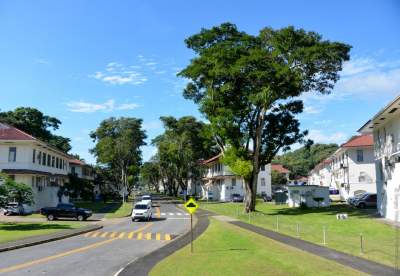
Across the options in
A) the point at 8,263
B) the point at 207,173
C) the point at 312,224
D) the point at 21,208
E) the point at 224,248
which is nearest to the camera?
the point at 8,263

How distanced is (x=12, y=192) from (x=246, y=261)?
79.0 feet

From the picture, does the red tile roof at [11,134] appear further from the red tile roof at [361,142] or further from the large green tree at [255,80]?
the red tile roof at [361,142]

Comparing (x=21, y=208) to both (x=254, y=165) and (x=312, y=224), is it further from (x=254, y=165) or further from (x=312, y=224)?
(x=312, y=224)

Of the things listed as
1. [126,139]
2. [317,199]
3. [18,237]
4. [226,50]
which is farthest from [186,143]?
[18,237]

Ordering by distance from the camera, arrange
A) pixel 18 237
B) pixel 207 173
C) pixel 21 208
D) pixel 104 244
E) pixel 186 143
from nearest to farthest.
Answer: pixel 104 244 < pixel 18 237 < pixel 21 208 < pixel 186 143 < pixel 207 173

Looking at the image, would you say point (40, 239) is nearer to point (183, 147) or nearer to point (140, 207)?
point (140, 207)

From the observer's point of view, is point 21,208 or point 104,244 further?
point 21,208

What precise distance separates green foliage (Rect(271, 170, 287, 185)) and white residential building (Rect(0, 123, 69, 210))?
255 feet

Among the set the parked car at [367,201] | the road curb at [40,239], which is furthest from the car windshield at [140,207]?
the parked car at [367,201]

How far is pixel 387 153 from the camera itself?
36.2 metres

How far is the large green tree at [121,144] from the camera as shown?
89.9 m

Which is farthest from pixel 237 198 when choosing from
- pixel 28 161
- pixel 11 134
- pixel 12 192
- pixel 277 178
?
pixel 12 192

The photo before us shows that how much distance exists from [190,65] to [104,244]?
27890mm

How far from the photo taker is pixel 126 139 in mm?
92125
